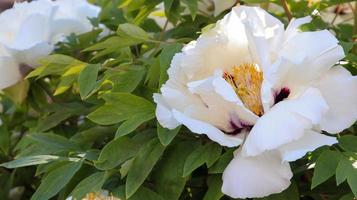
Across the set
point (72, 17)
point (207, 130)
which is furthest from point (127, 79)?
point (72, 17)

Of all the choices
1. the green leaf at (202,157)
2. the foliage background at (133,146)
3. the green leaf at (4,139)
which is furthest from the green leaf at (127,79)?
the green leaf at (4,139)

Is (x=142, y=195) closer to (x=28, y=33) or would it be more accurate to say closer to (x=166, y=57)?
(x=166, y=57)

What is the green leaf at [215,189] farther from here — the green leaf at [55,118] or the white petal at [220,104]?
the green leaf at [55,118]

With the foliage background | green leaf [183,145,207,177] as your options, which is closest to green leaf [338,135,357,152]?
the foliage background

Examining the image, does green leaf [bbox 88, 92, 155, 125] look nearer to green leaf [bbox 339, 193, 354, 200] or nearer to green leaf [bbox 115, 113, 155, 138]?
green leaf [bbox 115, 113, 155, 138]

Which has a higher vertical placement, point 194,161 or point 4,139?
point 194,161

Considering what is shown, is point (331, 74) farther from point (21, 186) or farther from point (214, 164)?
point (21, 186)
